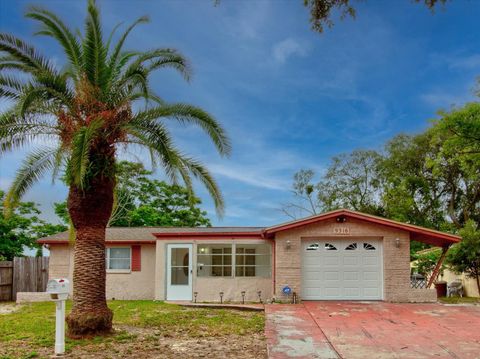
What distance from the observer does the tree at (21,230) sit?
2773 centimetres

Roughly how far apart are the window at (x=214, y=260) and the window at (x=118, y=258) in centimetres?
335

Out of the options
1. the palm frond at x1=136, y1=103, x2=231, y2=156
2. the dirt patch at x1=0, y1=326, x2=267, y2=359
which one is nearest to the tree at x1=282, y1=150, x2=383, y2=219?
the palm frond at x1=136, y1=103, x2=231, y2=156

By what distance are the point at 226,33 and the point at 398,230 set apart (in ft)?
31.1

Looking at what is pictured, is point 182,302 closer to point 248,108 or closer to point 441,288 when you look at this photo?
point 248,108

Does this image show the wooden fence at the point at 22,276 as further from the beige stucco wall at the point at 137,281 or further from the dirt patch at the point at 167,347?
the dirt patch at the point at 167,347

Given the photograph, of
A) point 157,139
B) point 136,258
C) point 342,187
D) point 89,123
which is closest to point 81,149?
point 89,123

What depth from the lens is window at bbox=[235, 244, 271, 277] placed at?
18.3 m

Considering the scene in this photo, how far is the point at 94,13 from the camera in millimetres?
10836

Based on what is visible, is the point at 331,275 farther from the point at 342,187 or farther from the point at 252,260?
Answer: the point at 342,187

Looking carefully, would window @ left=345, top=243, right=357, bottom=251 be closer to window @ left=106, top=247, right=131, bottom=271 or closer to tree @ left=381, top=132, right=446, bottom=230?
window @ left=106, top=247, right=131, bottom=271

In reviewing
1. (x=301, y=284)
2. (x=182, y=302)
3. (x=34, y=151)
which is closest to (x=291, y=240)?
(x=301, y=284)

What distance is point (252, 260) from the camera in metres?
18.4

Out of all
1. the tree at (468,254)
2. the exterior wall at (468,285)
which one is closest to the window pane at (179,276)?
the tree at (468,254)

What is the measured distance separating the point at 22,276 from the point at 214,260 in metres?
8.80
